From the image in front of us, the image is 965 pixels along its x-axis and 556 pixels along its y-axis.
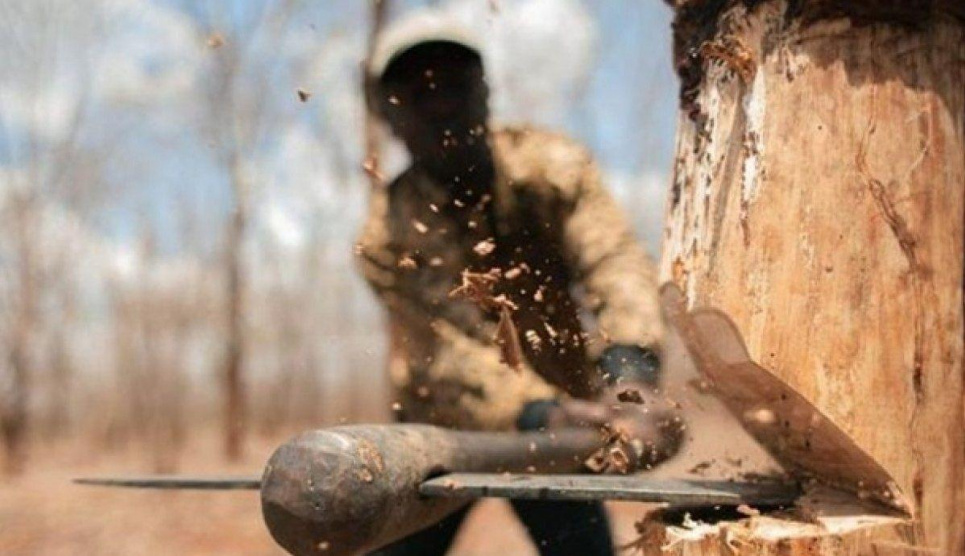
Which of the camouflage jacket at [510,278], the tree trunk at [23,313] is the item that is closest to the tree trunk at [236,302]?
the tree trunk at [23,313]

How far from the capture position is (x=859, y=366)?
5.71 ft

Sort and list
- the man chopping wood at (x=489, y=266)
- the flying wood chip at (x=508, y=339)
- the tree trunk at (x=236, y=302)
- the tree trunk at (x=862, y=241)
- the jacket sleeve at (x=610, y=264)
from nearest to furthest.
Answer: the tree trunk at (x=862, y=241) → the flying wood chip at (x=508, y=339) → the jacket sleeve at (x=610, y=264) → the man chopping wood at (x=489, y=266) → the tree trunk at (x=236, y=302)

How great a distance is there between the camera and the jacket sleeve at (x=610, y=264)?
244cm

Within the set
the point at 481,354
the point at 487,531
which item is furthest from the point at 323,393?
the point at 481,354

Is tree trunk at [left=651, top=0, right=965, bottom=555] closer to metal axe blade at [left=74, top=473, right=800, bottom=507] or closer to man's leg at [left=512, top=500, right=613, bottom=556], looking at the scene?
metal axe blade at [left=74, top=473, right=800, bottom=507]

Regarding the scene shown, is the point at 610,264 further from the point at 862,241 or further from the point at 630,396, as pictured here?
the point at 862,241

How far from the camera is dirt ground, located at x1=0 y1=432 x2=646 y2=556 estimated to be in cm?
834

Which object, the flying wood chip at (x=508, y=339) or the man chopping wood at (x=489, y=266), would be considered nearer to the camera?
the flying wood chip at (x=508, y=339)

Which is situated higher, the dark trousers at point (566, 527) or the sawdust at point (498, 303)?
the sawdust at point (498, 303)

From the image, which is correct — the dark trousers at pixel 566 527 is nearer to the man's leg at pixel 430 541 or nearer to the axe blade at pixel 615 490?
the man's leg at pixel 430 541

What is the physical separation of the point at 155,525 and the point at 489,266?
7705mm

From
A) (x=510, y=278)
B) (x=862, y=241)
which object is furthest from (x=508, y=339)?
(x=862, y=241)

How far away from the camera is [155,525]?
9547 millimetres

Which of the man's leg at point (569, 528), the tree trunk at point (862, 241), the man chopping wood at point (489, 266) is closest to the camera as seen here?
the tree trunk at point (862, 241)
